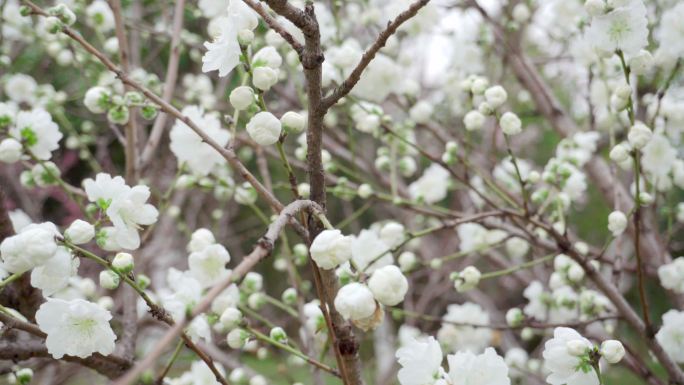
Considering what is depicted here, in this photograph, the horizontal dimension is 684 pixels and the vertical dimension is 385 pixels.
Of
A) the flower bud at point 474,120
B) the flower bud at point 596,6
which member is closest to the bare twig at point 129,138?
the flower bud at point 474,120

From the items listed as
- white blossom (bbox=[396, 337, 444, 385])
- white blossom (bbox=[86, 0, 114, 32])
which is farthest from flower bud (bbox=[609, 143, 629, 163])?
white blossom (bbox=[86, 0, 114, 32])

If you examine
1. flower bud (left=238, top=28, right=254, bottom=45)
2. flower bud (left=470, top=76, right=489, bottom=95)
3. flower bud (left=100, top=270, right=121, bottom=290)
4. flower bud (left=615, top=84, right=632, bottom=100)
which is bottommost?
flower bud (left=100, top=270, right=121, bottom=290)

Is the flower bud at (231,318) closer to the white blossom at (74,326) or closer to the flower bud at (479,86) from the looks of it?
the white blossom at (74,326)

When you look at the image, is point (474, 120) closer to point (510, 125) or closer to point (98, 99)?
point (510, 125)

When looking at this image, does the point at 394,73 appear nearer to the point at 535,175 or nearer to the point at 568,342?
the point at 535,175

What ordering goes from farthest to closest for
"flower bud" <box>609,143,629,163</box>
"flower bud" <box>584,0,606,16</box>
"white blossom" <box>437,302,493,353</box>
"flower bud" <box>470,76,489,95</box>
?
"white blossom" <box>437,302,493,353</box>
"flower bud" <box>470,76,489,95</box>
"flower bud" <box>609,143,629,163</box>
"flower bud" <box>584,0,606,16</box>

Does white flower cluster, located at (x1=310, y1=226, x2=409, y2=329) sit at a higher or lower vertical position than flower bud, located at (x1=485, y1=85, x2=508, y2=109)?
→ lower

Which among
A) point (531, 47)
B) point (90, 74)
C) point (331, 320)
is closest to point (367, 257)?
point (331, 320)

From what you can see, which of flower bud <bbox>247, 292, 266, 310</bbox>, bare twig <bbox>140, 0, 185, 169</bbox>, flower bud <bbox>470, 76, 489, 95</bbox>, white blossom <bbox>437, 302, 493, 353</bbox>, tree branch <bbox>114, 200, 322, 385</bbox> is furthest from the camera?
white blossom <bbox>437, 302, 493, 353</bbox>

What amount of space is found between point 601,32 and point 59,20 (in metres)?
0.83

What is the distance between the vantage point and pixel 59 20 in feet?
3.19

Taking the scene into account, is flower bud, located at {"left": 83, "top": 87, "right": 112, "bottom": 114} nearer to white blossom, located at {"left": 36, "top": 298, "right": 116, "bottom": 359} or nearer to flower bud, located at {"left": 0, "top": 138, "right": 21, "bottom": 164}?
flower bud, located at {"left": 0, "top": 138, "right": 21, "bottom": 164}

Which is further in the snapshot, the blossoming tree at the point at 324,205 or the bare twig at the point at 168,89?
the bare twig at the point at 168,89

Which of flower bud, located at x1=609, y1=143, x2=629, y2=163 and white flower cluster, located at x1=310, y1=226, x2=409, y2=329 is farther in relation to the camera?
flower bud, located at x1=609, y1=143, x2=629, y2=163
